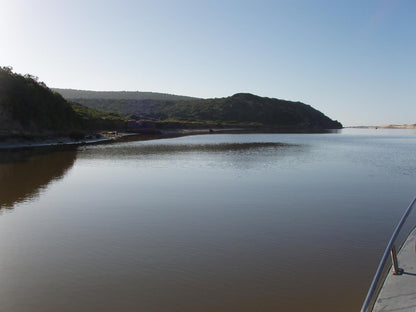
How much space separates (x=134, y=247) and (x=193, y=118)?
474 feet

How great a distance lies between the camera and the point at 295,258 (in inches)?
324

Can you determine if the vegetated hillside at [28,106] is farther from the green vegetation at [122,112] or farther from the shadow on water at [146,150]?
the shadow on water at [146,150]

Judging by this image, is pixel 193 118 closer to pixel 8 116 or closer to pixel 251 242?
pixel 8 116

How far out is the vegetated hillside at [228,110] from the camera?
159 meters

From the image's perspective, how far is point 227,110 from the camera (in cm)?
16562

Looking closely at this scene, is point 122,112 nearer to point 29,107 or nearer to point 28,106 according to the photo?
point 29,107

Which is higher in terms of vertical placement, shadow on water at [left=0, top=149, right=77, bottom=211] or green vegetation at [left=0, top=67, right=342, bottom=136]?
green vegetation at [left=0, top=67, right=342, bottom=136]

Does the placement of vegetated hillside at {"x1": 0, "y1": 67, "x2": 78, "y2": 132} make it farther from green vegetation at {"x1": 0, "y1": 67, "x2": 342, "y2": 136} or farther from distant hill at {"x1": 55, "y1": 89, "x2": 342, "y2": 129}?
distant hill at {"x1": 55, "y1": 89, "x2": 342, "y2": 129}

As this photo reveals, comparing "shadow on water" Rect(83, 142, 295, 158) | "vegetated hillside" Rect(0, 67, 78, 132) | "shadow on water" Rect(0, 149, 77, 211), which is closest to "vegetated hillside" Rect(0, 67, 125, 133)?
"vegetated hillside" Rect(0, 67, 78, 132)

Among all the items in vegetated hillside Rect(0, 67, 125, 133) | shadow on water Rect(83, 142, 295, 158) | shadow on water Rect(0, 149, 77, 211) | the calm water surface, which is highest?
vegetated hillside Rect(0, 67, 125, 133)

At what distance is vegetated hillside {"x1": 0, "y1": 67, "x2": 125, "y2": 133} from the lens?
46062 mm

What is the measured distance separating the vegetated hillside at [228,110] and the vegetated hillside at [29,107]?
291 ft

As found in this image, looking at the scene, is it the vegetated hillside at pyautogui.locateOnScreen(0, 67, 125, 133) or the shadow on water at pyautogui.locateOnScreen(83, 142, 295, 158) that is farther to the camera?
the vegetated hillside at pyautogui.locateOnScreen(0, 67, 125, 133)

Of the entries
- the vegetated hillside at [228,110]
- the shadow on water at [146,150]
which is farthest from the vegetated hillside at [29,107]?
the vegetated hillside at [228,110]
